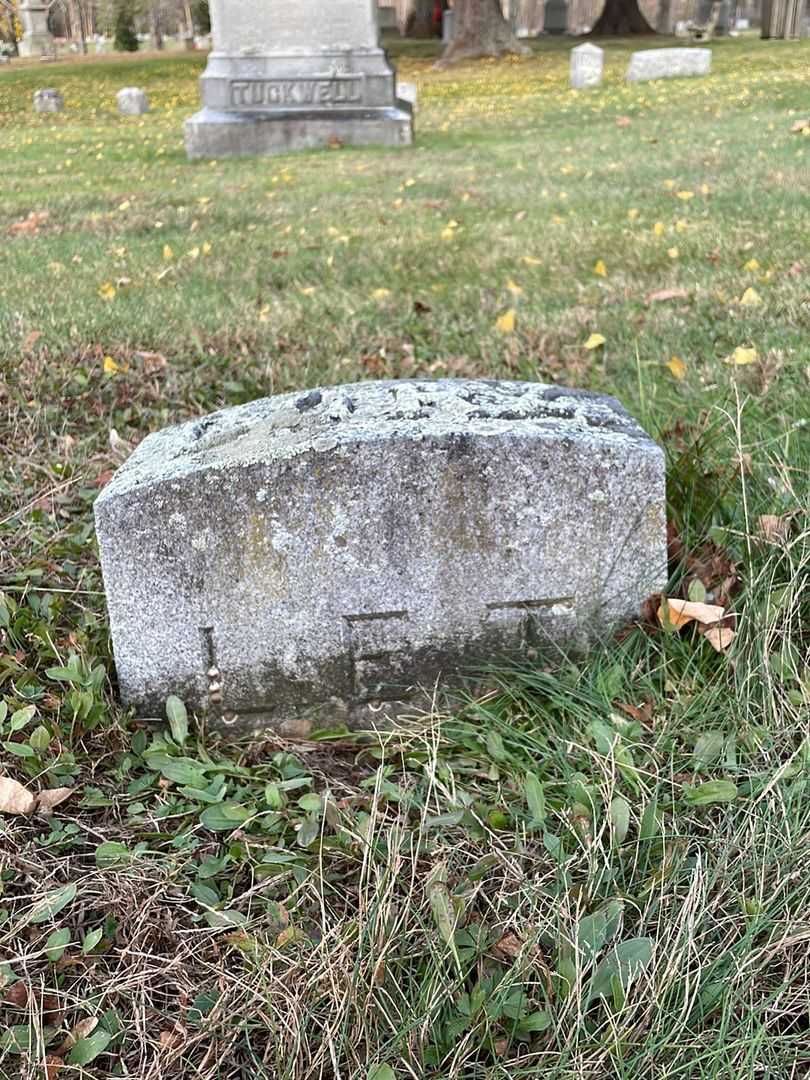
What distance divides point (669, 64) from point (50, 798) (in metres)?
19.5

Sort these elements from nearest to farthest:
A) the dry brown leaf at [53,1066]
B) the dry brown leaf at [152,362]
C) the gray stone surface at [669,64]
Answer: the dry brown leaf at [53,1066], the dry brown leaf at [152,362], the gray stone surface at [669,64]

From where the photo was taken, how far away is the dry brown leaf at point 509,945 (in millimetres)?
1633

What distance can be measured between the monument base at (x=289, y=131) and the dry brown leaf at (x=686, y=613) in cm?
997

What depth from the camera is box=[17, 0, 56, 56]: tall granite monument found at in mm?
36719

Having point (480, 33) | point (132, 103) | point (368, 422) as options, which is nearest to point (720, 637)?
point (368, 422)

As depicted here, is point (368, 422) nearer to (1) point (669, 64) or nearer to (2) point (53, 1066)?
(2) point (53, 1066)

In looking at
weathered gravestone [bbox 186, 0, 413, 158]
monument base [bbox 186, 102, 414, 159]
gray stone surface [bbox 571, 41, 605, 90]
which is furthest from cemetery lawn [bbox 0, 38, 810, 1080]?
gray stone surface [bbox 571, 41, 605, 90]

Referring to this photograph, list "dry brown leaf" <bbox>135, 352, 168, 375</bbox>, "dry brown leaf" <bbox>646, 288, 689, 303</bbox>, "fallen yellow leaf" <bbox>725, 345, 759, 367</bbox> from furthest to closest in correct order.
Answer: "dry brown leaf" <bbox>646, 288, 689, 303</bbox>, "dry brown leaf" <bbox>135, 352, 168, 375</bbox>, "fallen yellow leaf" <bbox>725, 345, 759, 367</bbox>

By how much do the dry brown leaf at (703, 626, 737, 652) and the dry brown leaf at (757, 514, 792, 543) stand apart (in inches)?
10.8

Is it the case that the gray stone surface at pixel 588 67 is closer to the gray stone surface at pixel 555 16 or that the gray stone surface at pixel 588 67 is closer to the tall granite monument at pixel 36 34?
the tall granite monument at pixel 36 34

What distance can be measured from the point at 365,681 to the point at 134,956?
0.77 m

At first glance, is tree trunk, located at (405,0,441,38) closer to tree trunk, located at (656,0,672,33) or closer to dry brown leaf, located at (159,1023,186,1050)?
tree trunk, located at (656,0,672,33)

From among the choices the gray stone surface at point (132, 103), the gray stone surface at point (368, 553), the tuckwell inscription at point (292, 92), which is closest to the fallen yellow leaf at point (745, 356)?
the gray stone surface at point (368, 553)

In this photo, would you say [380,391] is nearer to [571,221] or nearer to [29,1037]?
[29,1037]
